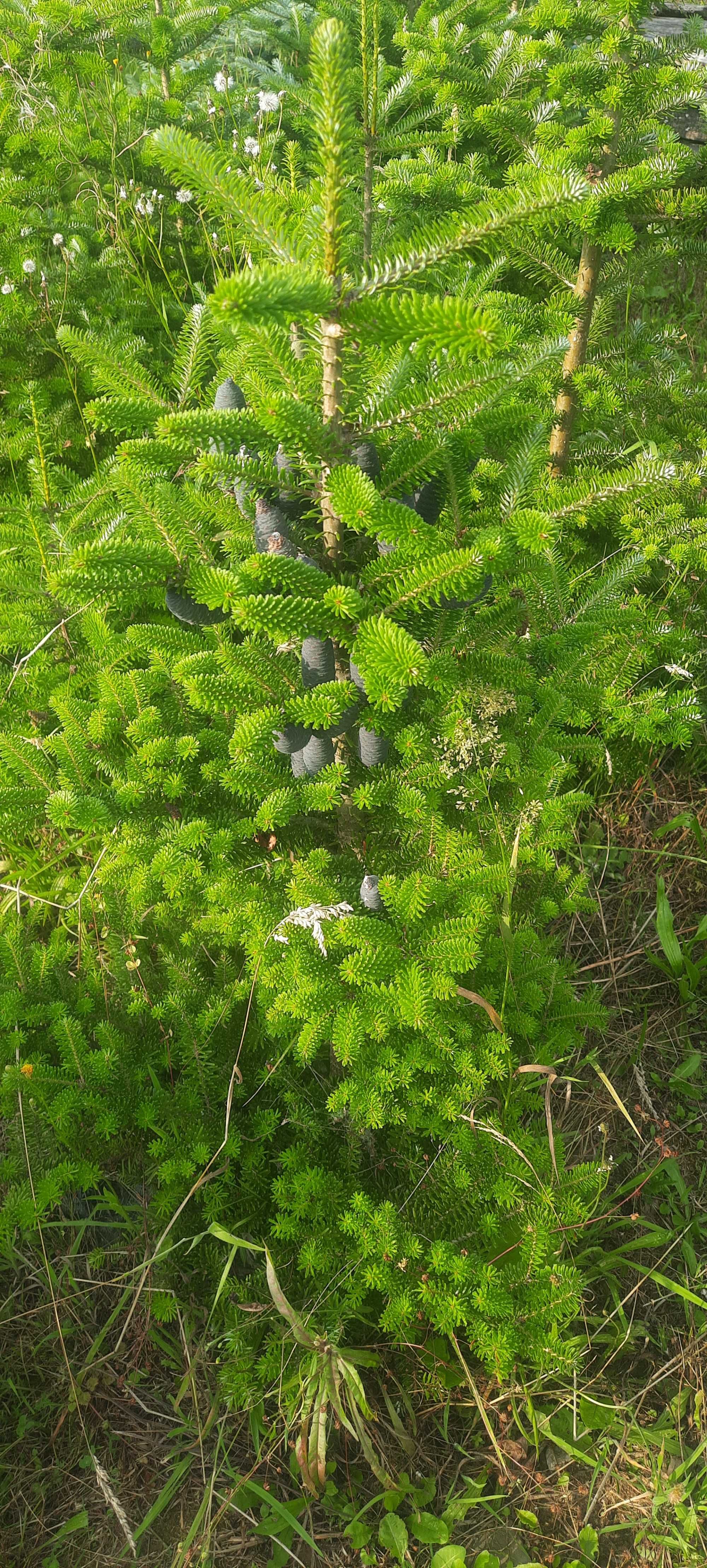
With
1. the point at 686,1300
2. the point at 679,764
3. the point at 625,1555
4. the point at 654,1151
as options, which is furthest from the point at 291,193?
the point at 625,1555

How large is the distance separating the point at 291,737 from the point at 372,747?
Result: 0.19 metres

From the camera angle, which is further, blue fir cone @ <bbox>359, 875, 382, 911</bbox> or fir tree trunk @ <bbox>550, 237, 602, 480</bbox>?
fir tree trunk @ <bbox>550, 237, 602, 480</bbox>

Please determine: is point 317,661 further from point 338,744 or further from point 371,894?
point 371,894

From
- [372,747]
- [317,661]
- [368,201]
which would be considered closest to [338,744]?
[372,747]

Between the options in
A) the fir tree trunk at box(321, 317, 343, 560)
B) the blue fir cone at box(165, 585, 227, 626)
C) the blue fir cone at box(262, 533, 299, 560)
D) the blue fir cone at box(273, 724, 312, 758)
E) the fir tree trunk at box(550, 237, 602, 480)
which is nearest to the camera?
the fir tree trunk at box(321, 317, 343, 560)

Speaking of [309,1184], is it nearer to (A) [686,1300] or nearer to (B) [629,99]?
(A) [686,1300]

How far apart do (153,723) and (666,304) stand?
4902 mm

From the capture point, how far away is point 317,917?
65.5 inches

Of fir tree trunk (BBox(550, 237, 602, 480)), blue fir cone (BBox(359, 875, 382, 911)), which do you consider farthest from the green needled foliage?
fir tree trunk (BBox(550, 237, 602, 480))

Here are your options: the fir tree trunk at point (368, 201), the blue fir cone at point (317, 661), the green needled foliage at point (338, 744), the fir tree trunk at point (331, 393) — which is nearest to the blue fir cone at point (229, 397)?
the green needled foliage at point (338, 744)

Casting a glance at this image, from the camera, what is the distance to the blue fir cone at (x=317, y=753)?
1.76 metres

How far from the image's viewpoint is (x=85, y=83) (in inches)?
177

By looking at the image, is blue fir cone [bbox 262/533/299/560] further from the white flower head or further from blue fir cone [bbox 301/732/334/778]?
the white flower head

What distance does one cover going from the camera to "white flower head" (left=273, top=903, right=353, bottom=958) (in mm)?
1641
